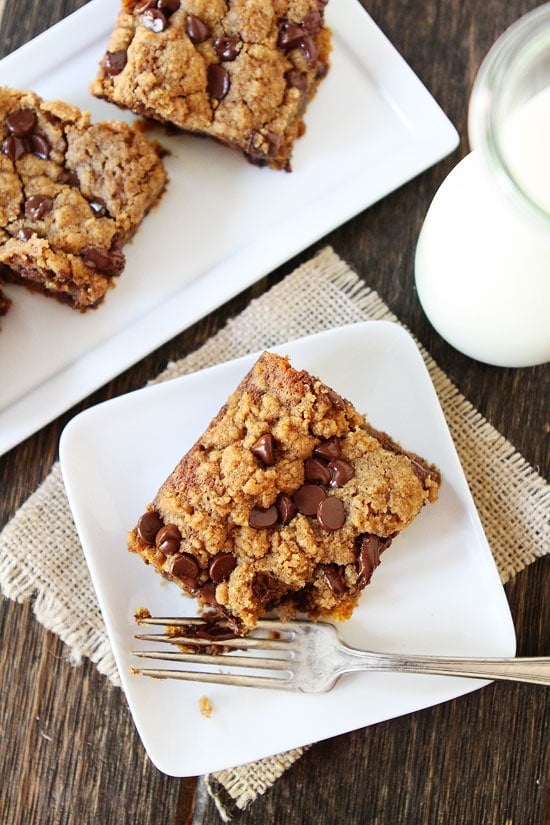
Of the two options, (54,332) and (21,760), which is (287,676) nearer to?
(21,760)

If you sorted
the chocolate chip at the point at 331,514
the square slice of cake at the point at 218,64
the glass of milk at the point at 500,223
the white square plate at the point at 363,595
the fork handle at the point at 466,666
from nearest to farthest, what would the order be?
the glass of milk at the point at 500,223 → the chocolate chip at the point at 331,514 → the fork handle at the point at 466,666 → the white square plate at the point at 363,595 → the square slice of cake at the point at 218,64

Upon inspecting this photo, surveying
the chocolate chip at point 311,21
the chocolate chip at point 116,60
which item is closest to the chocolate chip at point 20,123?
the chocolate chip at point 116,60

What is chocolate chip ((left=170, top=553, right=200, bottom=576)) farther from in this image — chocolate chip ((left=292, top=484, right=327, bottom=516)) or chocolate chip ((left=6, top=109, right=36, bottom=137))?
chocolate chip ((left=6, top=109, right=36, bottom=137))

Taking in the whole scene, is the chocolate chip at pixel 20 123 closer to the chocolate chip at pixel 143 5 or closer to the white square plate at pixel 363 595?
the chocolate chip at pixel 143 5

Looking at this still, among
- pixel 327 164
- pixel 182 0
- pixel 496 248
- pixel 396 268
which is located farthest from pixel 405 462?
pixel 182 0

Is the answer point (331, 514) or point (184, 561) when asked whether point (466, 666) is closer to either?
point (331, 514)

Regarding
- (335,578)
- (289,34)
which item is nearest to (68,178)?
(289,34)

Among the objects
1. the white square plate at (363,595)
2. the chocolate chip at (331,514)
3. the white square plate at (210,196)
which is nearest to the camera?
the chocolate chip at (331,514)
